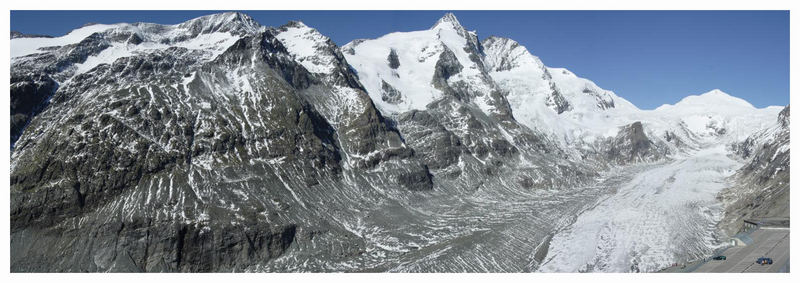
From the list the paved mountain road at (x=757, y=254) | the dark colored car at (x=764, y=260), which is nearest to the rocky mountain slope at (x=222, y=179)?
the paved mountain road at (x=757, y=254)

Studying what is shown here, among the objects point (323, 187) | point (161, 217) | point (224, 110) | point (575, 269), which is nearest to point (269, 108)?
point (224, 110)

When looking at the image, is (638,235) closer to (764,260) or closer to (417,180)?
(764,260)

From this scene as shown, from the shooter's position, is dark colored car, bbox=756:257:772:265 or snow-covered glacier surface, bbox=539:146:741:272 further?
snow-covered glacier surface, bbox=539:146:741:272

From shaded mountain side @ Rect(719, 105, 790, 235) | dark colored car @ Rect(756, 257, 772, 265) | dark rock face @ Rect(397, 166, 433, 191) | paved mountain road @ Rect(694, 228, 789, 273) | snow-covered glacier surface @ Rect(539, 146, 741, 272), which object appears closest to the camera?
dark colored car @ Rect(756, 257, 772, 265)

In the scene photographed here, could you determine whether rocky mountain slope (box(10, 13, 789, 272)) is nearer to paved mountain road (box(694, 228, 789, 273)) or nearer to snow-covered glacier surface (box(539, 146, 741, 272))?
snow-covered glacier surface (box(539, 146, 741, 272))

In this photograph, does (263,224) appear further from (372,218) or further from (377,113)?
(377,113)

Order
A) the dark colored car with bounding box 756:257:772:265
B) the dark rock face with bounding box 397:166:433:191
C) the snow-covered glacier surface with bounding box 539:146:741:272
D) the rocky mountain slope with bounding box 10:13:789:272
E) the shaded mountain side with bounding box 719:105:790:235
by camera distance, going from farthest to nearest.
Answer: the dark rock face with bounding box 397:166:433:191 → the shaded mountain side with bounding box 719:105:790:235 → the snow-covered glacier surface with bounding box 539:146:741:272 → the rocky mountain slope with bounding box 10:13:789:272 → the dark colored car with bounding box 756:257:772:265

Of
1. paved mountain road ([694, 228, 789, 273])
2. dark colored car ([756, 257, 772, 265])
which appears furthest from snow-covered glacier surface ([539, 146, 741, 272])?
dark colored car ([756, 257, 772, 265])

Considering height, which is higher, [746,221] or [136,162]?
[136,162]

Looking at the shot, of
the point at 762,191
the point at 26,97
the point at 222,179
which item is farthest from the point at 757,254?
the point at 26,97
